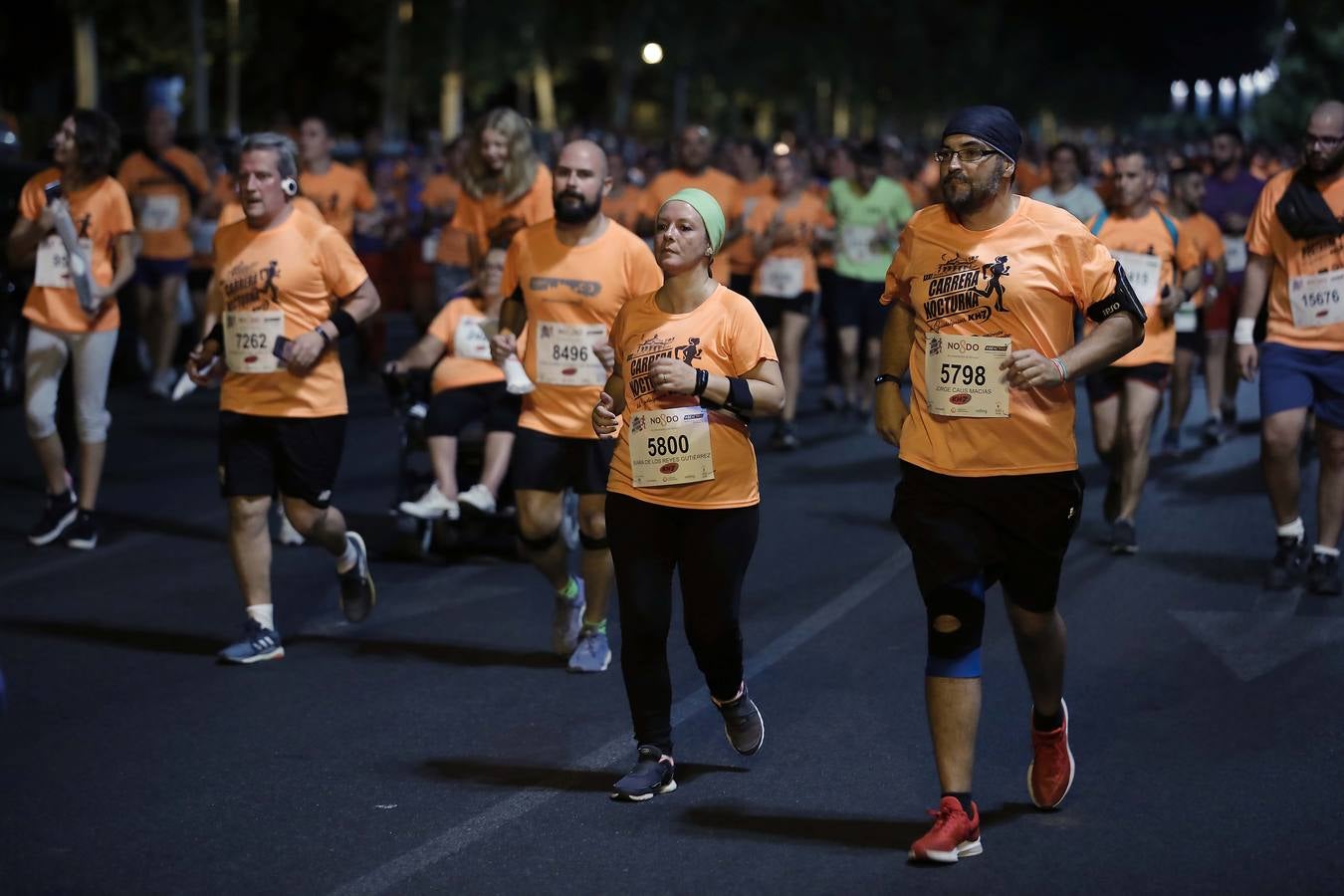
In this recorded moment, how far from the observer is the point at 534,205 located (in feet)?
31.7

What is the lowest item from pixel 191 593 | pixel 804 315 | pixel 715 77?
pixel 191 593

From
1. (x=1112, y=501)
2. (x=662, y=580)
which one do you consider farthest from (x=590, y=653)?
(x=1112, y=501)

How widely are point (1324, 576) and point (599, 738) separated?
4122 mm

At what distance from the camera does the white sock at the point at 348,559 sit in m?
8.58

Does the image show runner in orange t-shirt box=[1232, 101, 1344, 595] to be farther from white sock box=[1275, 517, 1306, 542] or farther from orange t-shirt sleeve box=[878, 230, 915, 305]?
orange t-shirt sleeve box=[878, 230, 915, 305]

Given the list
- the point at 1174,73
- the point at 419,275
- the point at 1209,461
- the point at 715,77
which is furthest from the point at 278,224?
the point at 1174,73

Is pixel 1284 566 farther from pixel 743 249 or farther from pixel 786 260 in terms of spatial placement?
pixel 743 249

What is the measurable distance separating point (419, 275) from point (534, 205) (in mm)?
8089

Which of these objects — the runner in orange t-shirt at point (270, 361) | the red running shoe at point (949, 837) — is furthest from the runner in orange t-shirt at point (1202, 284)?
the red running shoe at point (949, 837)

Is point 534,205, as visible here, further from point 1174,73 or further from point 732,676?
point 1174,73

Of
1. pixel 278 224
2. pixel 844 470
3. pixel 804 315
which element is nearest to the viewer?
pixel 278 224

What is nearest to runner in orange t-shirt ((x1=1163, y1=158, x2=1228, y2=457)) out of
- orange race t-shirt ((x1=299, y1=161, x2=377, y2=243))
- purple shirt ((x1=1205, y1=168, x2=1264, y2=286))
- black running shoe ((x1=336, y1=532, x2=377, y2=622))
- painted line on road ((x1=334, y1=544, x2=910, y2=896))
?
purple shirt ((x1=1205, y1=168, x2=1264, y2=286))

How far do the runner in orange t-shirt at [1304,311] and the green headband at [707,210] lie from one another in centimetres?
366

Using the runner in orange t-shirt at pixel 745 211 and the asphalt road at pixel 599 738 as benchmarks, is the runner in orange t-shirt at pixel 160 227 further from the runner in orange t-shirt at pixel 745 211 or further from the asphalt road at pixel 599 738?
the asphalt road at pixel 599 738
